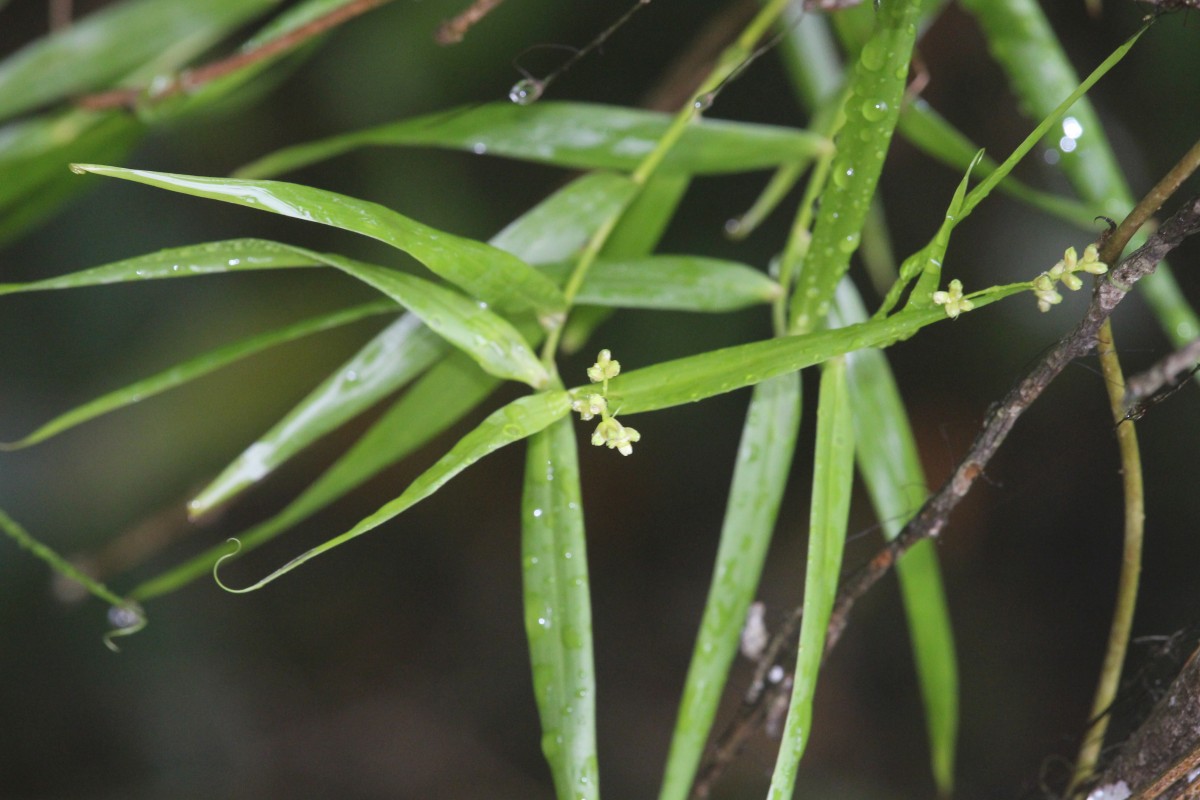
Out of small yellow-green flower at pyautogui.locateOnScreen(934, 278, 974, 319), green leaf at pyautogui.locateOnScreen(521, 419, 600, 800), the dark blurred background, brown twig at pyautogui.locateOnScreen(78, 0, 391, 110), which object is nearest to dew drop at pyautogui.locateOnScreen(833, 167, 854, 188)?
small yellow-green flower at pyautogui.locateOnScreen(934, 278, 974, 319)

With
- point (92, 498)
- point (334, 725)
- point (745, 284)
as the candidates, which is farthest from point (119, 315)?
point (745, 284)

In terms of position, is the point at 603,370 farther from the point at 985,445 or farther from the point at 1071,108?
the point at 1071,108

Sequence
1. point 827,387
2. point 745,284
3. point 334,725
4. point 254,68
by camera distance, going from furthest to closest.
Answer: point 334,725, point 254,68, point 745,284, point 827,387

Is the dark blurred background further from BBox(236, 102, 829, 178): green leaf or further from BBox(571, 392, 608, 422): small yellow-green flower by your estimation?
BBox(571, 392, 608, 422): small yellow-green flower

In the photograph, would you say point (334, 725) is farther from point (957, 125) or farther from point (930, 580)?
point (957, 125)

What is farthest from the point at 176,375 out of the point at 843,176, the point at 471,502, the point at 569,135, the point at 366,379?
the point at 471,502

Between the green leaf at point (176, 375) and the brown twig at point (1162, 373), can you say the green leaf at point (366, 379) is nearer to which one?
the green leaf at point (176, 375)

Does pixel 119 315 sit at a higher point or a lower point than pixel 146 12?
higher
